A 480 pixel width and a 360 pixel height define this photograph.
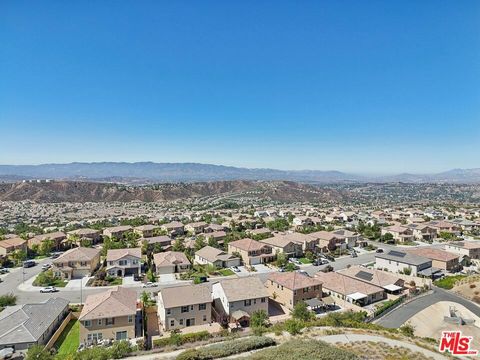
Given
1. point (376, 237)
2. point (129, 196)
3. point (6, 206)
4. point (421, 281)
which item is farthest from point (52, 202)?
point (421, 281)

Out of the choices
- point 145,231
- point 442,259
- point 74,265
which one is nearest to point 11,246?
point 74,265

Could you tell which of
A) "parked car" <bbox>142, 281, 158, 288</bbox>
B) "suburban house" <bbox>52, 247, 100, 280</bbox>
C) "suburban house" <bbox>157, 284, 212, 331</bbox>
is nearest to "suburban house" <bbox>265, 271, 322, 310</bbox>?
"suburban house" <bbox>157, 284, 212, 331</bbox>

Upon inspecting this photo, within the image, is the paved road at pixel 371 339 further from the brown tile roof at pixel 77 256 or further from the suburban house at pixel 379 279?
the brown tile roof at pixel 77 256

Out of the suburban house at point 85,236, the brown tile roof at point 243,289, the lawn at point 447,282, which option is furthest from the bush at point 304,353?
the suburban house at point 85,236

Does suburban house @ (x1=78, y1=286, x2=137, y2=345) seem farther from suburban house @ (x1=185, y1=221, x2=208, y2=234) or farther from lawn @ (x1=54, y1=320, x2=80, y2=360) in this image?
suburban house @ (x1=185, y1=221, x2=208, y2=234)

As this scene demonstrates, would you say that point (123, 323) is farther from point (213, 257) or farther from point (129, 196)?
point (129, 196)

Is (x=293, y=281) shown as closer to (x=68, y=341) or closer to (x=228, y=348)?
(x=228, y=348)
